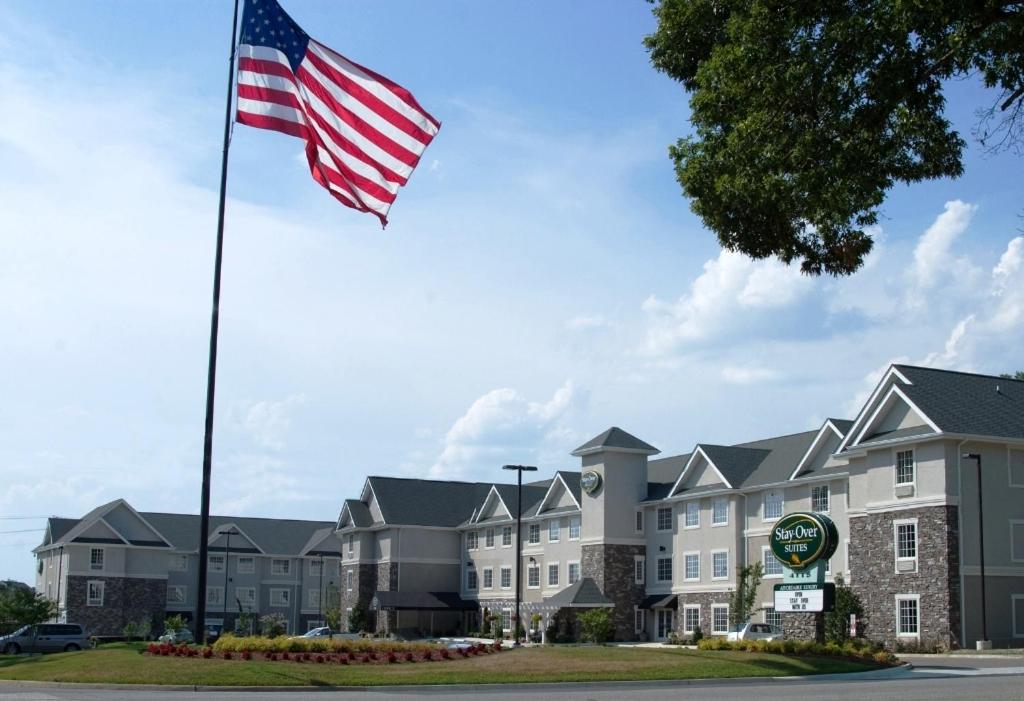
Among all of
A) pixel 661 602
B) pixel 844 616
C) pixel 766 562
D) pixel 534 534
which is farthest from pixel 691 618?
pixel 534 534

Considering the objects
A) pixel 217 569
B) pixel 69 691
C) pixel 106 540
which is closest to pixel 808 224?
pixel 69 691

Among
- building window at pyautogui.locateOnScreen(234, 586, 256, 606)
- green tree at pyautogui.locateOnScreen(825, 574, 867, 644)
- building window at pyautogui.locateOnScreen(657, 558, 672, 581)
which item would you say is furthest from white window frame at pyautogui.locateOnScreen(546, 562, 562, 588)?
building window at pyautogui.locateOnScreen(234, 586, 256, 606)

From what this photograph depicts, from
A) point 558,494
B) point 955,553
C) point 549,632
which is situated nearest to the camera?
point 955,553

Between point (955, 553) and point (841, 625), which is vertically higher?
point (955, 553)

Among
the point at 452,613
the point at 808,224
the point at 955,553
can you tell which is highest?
the point at 808,224

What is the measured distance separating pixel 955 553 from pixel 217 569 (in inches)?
2773

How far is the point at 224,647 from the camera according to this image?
3250 cm

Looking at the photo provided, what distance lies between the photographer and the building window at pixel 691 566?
221 feet

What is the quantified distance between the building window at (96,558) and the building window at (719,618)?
4961cm

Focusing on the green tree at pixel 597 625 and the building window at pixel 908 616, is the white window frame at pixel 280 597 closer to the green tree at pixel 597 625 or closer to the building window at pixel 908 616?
the green tree at pixel 597 625

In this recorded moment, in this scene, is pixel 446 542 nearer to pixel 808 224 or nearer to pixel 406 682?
pixel 406 682

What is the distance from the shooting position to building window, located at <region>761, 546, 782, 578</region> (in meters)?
61.3

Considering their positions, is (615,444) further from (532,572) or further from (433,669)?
(433,669)

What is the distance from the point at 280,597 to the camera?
105 m
